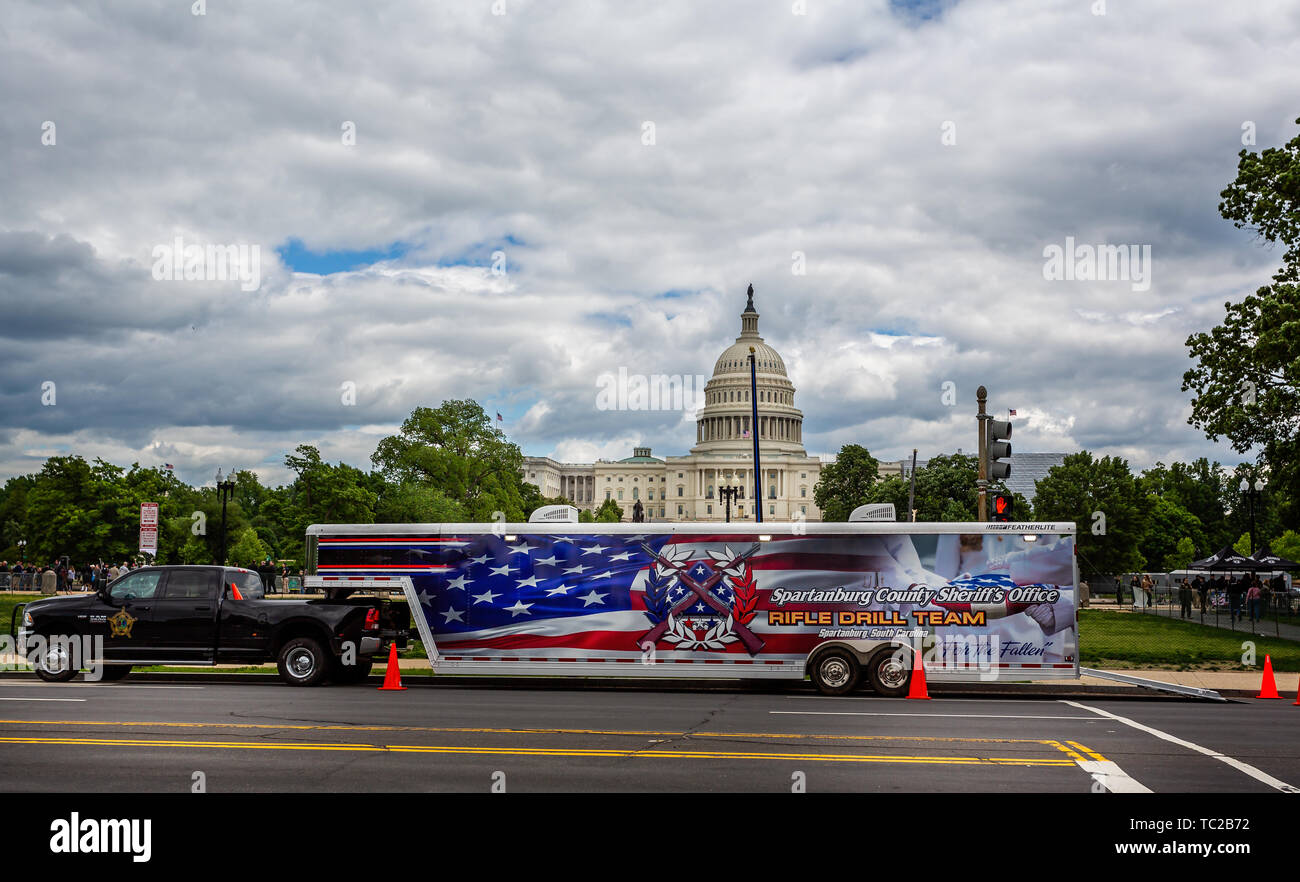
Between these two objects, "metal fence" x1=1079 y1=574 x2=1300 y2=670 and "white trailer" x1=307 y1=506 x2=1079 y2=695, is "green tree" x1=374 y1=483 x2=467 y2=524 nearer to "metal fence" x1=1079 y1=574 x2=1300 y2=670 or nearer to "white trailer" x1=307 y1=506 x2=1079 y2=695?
"metal fence" x1=1079 y1=574 x2=1300 y2=670

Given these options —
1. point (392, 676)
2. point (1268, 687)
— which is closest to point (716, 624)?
point (392, 676)

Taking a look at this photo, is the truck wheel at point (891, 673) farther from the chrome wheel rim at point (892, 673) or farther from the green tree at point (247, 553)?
the green tree at point (247, 553)

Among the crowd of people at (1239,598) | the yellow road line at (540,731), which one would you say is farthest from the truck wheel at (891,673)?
the crowd of people at (1239,598)

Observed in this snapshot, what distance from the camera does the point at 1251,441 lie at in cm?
3572

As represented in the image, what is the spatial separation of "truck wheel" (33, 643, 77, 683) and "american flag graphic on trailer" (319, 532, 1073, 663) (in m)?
4.62

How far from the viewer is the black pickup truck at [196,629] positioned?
20453 millimetres

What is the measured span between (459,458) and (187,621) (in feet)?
185

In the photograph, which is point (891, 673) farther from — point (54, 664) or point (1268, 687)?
point (54, 664)

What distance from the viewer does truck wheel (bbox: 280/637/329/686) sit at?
66.8 ft

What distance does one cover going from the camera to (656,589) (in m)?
21.1
